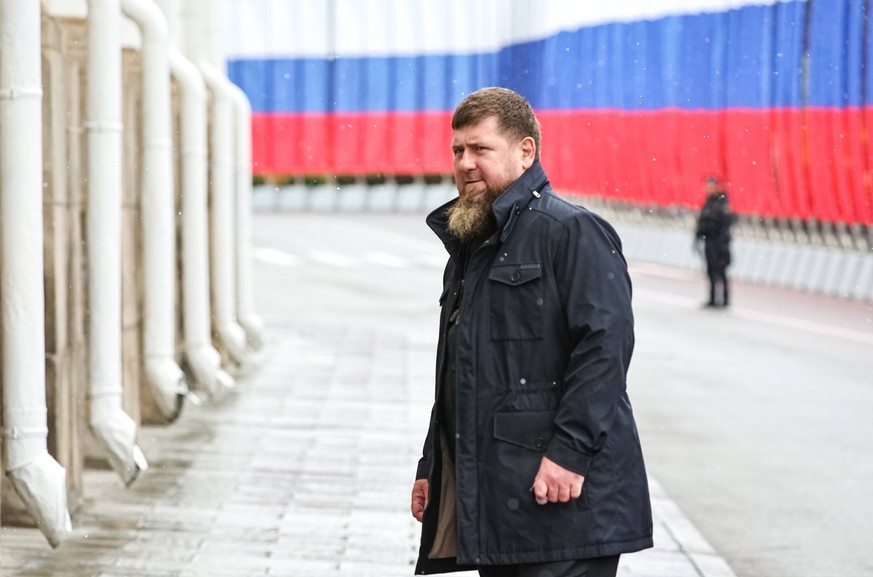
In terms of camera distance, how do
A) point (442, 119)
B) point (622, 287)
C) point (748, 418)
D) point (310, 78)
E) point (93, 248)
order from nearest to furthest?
point (622, 287)
point (93, 248)
point (748, 418)
point (310, 78)
point (442, 119)

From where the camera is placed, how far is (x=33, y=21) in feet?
18.8

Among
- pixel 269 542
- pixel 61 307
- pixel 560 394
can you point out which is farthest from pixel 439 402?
pixel 61 307

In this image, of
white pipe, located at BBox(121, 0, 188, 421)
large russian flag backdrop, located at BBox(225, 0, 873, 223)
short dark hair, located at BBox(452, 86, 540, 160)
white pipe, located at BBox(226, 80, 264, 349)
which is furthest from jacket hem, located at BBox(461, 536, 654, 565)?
large russian flag backdrop, located at BBox(225, 0, 873, 223)

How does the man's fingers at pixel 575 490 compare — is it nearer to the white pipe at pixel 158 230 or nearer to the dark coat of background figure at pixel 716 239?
the white pipe at pixel 158 230

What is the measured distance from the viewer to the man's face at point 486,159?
352 centimetres

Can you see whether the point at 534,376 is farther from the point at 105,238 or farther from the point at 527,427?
the point at 105,238

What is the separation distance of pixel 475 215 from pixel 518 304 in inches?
10.3

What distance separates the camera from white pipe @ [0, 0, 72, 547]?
18.8ft

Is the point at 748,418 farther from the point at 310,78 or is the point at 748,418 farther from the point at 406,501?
the point at 310,78

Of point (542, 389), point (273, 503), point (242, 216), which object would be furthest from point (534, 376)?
point (242, 216)

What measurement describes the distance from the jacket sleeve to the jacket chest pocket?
6 cm

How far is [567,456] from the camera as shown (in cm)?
336

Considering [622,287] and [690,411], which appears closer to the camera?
[622,287]

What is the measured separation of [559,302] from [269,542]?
316 centimetres
